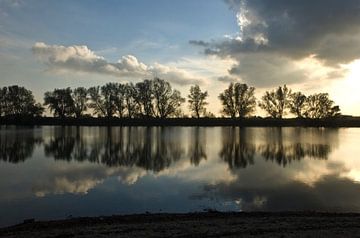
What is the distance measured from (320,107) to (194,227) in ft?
387

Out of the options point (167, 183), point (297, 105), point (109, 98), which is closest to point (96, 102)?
point (109, 98)

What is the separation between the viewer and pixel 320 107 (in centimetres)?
12206

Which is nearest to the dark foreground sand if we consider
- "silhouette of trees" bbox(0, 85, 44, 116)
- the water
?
the water

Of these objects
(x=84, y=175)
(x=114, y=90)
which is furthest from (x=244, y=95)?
(x=84, y=175)

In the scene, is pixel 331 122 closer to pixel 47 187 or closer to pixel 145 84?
pixel 145 84

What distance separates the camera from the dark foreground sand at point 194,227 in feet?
32.1

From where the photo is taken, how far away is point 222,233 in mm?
9812

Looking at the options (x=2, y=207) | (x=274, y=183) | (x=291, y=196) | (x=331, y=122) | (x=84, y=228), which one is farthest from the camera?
(x=331, y=122)

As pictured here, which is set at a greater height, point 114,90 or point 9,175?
point 114,90

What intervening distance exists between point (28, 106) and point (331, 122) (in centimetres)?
8067

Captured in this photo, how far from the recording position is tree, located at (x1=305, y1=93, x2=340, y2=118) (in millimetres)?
121250

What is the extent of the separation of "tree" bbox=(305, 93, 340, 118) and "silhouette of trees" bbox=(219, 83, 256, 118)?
16.7 metres

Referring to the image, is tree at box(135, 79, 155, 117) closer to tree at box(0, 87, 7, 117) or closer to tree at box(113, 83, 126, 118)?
tree at box(113, 83, 126, 118)

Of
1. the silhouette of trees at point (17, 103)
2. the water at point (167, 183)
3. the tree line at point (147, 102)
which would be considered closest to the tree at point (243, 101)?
the tree line at point (147, 102)
